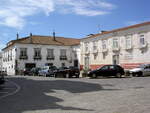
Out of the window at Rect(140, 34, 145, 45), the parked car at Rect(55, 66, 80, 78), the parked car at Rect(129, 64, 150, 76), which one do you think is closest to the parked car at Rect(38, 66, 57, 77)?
the parked car at Rect(55, 66, 80, 78)

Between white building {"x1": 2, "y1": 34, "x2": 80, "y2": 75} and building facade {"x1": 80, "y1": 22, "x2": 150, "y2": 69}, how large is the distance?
9435mm

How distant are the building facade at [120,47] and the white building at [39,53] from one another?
944 centimetres

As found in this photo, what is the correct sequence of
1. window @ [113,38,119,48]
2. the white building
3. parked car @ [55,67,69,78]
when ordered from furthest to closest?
the white building, window @ [113,38,119,48], parked car @ [55,67,69,78]

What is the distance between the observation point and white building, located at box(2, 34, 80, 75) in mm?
51812

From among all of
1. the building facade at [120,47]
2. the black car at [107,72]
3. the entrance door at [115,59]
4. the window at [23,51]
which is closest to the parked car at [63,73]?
the black car at [107,72]

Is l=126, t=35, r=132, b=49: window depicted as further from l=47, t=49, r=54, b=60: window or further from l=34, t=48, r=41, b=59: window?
l=34, t=48, r=41, b=59: window

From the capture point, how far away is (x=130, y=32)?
35469 millimetres

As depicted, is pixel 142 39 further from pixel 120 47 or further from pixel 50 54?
pixel 50 54

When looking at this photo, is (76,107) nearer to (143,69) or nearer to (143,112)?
(143,112)

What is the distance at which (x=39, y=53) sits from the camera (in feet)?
177

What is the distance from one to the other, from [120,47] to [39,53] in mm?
23026

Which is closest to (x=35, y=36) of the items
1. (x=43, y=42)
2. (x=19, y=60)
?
(x=43, y=42)

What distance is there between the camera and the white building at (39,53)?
51.8 meters

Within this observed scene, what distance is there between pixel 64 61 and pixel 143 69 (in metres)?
30.3
